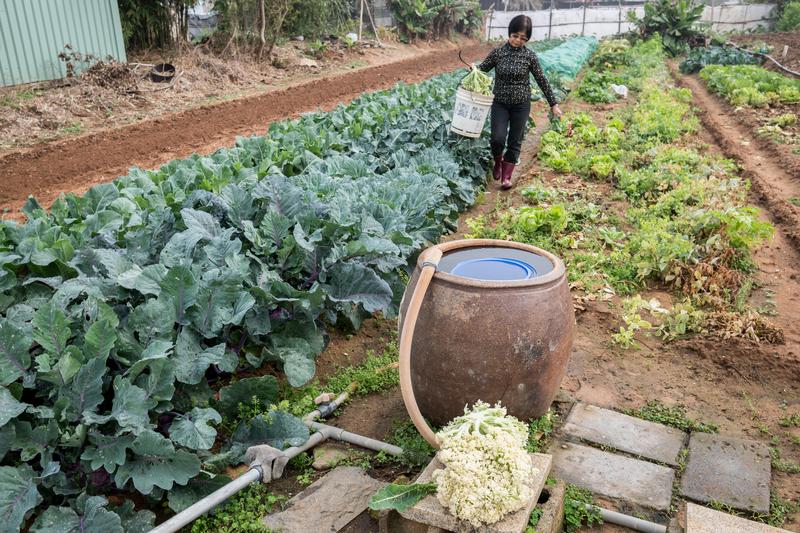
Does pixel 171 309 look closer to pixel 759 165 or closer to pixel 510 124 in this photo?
pixel 510 124

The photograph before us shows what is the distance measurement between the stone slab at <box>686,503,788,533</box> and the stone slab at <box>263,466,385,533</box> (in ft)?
4.55

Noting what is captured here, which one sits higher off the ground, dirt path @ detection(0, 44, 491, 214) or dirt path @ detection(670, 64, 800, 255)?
dirt path @ detection(0, 44, 491, 214)

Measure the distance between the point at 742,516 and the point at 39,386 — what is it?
129 inches

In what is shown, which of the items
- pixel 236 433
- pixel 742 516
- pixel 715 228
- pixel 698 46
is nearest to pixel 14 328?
pixel 236 433

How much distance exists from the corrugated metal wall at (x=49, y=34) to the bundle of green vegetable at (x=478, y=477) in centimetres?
1277

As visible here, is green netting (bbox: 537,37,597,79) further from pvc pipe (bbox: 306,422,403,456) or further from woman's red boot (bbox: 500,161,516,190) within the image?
pvc pipe (bbox: 306,422,403,456)

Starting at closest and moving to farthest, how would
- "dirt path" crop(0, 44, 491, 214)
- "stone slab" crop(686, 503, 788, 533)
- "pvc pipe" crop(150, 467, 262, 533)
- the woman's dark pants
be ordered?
1. "pvc pipe" crop(150, 467, 262, 533)
2. "stone slab" crop(686, 503, 788, 533)
3. the woman's dark pants
4. "dirt path" crop(0, 44, 491, 214)

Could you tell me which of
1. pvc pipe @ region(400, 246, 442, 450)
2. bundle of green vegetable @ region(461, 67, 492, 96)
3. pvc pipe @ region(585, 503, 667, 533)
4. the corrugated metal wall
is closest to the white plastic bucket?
bundle of green vegetable @ region(461, 67, 492, 96)

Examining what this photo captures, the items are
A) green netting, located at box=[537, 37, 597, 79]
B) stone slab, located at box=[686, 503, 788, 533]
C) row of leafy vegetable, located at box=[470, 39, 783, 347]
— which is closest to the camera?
stone slab, located at box=[686, 503, 788, 533]

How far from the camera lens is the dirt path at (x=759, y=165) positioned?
7277 millimetres

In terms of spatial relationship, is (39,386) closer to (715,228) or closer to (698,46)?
(715,228)

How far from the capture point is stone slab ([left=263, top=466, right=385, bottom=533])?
2793mm

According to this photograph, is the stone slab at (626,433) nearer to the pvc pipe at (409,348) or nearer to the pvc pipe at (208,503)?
the pvc pipe at (409,348)

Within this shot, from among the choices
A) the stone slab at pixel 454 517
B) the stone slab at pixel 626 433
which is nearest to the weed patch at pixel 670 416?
the stone slab at pixel 626 433
